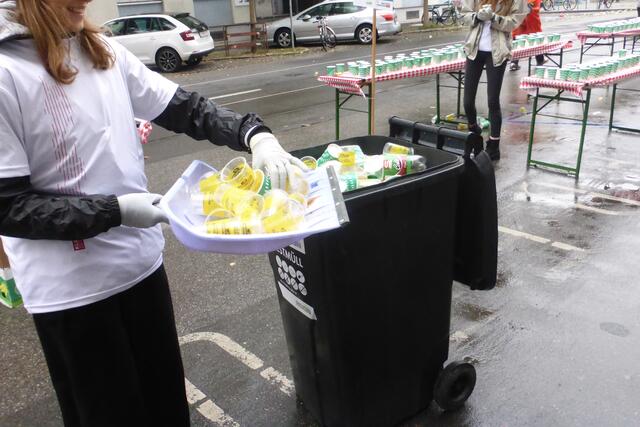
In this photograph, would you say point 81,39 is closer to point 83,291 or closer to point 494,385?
point 83,291

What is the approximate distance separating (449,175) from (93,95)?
49.5 inches

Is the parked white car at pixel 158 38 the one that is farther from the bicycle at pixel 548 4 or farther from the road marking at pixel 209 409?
the bicycle at pixel 548 4

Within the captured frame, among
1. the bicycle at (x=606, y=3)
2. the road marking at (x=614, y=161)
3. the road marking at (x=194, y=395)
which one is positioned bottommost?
the road marking at (x=194, y=395)

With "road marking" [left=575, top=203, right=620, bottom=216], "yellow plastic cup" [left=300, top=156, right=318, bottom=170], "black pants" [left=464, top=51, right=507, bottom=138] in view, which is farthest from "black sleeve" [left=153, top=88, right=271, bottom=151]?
"black pants" [left=464, top=51, right=507, bottom=138]

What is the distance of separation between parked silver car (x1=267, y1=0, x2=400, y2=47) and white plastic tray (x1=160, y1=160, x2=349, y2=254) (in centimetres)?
1790

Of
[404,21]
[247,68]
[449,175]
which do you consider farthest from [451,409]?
[404,21]

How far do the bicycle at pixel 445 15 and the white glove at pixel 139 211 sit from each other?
25498 mm

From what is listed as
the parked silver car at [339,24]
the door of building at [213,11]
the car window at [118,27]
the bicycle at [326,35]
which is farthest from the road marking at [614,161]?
the door of building at [213,11]

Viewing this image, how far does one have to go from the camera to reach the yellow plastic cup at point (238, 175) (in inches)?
70.5

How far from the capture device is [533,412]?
8.53 feet

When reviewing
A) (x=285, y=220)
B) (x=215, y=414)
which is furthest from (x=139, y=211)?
(x=215, y=414)

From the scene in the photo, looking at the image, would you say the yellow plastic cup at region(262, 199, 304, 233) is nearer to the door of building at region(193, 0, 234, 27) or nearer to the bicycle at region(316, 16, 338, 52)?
the bicycle at region(316, 16, 338, 52)

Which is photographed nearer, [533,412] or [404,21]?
[533,412]

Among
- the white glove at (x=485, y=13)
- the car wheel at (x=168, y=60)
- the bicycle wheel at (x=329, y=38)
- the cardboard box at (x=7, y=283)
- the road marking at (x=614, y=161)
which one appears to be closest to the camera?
the cardboard box at (x=7, y=283)
